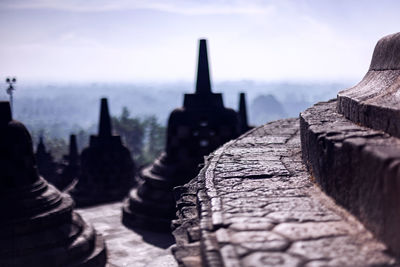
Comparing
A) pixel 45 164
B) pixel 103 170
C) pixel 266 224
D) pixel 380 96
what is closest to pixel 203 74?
pixel 103 170

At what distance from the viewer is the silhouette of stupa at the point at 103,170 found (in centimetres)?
1560

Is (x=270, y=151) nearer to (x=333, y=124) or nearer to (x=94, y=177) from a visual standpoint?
(x=333, y=124)

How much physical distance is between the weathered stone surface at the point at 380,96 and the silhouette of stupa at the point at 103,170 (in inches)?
466

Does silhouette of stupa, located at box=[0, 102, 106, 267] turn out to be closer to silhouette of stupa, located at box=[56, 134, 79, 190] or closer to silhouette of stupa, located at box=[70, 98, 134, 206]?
silhouette of stupa, located at box=[70, 98, 134, 206]

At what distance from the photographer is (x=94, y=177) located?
15680 mm

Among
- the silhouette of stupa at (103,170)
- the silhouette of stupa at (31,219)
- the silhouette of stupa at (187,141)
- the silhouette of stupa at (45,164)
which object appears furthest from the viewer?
the silhouette of stupa at (45,164)

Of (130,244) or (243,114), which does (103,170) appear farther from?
(130,244)

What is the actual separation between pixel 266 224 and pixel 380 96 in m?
1.83

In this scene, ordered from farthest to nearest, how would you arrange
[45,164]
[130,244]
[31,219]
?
[45,164], [130,244], [31,219]

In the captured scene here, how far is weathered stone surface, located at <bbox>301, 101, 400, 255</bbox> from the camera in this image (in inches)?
89.2

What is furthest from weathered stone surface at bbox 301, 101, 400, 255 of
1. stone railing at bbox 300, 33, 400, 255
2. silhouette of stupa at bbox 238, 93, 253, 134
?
silhouette of stupa at bbox 238, 93, 253, 134

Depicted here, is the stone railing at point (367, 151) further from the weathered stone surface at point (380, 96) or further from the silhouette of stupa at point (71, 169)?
the silhouette of stupa at point (71, 169)

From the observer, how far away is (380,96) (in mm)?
3801

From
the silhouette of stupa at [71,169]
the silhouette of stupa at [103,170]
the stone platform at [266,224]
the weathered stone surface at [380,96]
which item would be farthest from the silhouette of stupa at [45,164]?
the weathered stone surface at [380,96]
